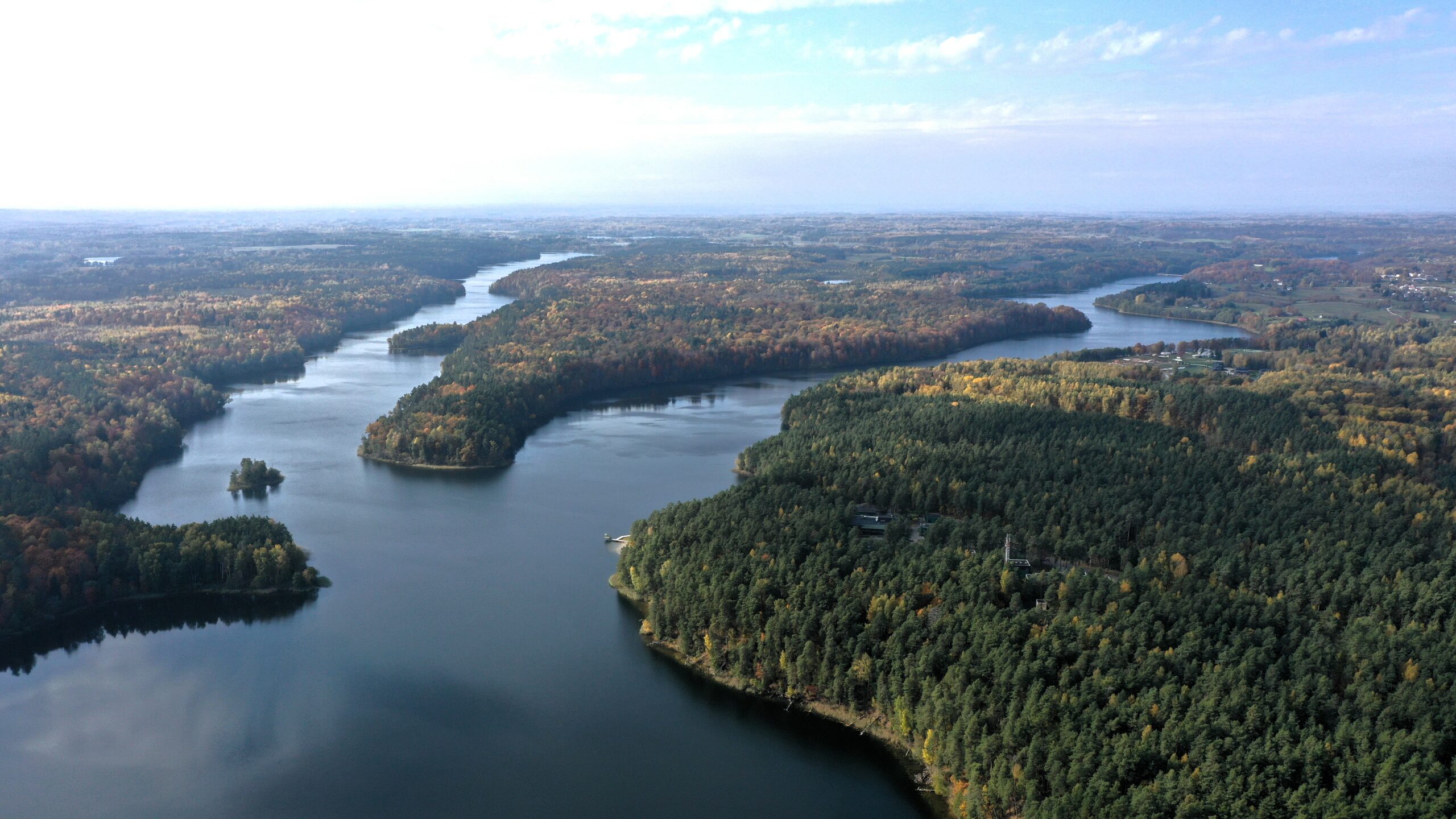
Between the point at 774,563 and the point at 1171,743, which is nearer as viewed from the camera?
the point at 1171,743

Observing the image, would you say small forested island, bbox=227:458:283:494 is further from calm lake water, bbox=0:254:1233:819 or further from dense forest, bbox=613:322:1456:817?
dense forest, bbox=613:322:1456:817

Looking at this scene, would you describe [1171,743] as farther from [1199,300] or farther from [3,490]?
[1199,300]

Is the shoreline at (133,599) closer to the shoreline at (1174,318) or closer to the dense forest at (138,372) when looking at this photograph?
the dense forest at (138,372)

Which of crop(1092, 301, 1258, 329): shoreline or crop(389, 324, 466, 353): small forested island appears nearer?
crop(389, 324, 466, 353): small forested island

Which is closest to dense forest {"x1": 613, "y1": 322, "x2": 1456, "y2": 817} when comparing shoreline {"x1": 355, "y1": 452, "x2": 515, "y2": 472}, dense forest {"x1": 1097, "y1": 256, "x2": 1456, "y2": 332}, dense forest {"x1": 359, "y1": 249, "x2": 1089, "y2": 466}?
shoreline {"x1": 355, "y1": 452, "x2": 515, "y2": 472}

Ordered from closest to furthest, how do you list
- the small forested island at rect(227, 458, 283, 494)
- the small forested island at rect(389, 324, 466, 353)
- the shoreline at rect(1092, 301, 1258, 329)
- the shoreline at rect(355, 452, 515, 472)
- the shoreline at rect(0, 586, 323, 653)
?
the shoreline at rect(0, 586, 323, 653) < the small forested island at rect(227, 458, 283, 494) < the shoreline at rect(355, 452, 515, 472) < the small forested island at rect(389, 324, 466, 353) < the shoreline at rect(1092, 301, 1258, 329)

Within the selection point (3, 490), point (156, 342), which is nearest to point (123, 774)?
point (3, 490)

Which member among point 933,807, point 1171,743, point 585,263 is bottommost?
point 933,807
